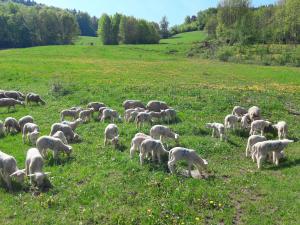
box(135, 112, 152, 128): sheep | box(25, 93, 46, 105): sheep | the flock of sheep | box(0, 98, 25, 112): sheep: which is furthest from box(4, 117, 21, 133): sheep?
box(25, 93, 46, 105): sheep

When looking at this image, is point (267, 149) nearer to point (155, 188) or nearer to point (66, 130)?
point (155, 188)

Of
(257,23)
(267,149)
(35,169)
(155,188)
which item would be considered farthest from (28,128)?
(257,23)

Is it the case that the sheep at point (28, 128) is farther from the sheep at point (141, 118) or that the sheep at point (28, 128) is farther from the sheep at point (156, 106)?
the sheep at point (156, 106)

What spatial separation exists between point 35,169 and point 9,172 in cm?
106

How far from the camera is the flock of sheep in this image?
18406mm

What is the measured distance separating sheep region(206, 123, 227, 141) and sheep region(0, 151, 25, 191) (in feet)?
41.7

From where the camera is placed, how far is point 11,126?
27.8 m

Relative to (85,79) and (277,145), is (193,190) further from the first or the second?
(85,79)

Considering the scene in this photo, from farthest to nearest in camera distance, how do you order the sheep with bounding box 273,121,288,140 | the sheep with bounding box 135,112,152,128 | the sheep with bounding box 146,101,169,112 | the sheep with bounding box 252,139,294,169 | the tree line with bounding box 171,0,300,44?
the tree line with bounding box 171,0,300,44, the sheep with bounding box 146,101,169,112, the sheep with bounding box 135,112,152,128, the sheep with bounding box 273,121,288,140, the sheep with bounding box 252,139,294,169

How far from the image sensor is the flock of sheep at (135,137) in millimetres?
18406

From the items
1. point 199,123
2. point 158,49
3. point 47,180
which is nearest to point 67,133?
point 47,180

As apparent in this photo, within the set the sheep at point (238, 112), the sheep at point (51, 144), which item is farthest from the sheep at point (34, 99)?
the sheep at point (51, 144)

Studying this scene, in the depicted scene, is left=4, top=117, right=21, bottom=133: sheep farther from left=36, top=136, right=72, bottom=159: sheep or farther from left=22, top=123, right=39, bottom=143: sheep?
left=36, top=136, right=72, bottom=159: sheep

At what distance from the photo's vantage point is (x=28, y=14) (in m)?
166
